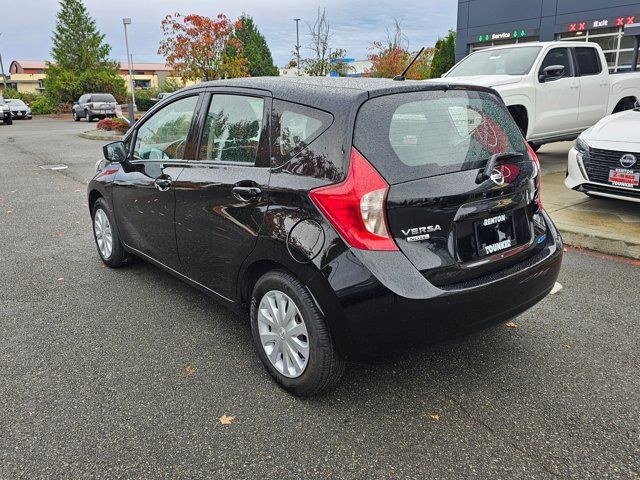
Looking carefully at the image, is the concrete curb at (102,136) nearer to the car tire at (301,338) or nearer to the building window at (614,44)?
the building window at (614,44)

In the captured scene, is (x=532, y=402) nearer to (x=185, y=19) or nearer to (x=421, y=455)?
(x=421, y=455)

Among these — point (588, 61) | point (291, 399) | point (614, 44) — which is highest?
point (614, 44)

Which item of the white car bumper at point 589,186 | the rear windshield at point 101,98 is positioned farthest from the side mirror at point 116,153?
the rear windshield at point 101,98

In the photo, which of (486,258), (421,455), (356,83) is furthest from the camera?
(356,83)

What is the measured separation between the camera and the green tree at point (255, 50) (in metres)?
65.3

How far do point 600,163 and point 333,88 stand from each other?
4192 millimetres

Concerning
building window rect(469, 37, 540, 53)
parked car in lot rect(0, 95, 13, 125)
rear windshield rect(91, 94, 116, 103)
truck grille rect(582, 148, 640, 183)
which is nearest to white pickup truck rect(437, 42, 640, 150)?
truck grille rect(582, 148, 640, 183)

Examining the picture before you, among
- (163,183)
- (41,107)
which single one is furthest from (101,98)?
(163,183)

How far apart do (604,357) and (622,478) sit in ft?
3.79

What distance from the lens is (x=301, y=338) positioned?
2854mm

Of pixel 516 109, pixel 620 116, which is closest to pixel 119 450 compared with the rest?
pixel 620 116

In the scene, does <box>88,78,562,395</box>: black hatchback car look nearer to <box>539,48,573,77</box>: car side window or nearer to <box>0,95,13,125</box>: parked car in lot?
<box>539,48,573,77</box>: car side window

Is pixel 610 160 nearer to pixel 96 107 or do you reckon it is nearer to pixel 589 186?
pixel 589 186

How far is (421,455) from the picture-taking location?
2.48 m
